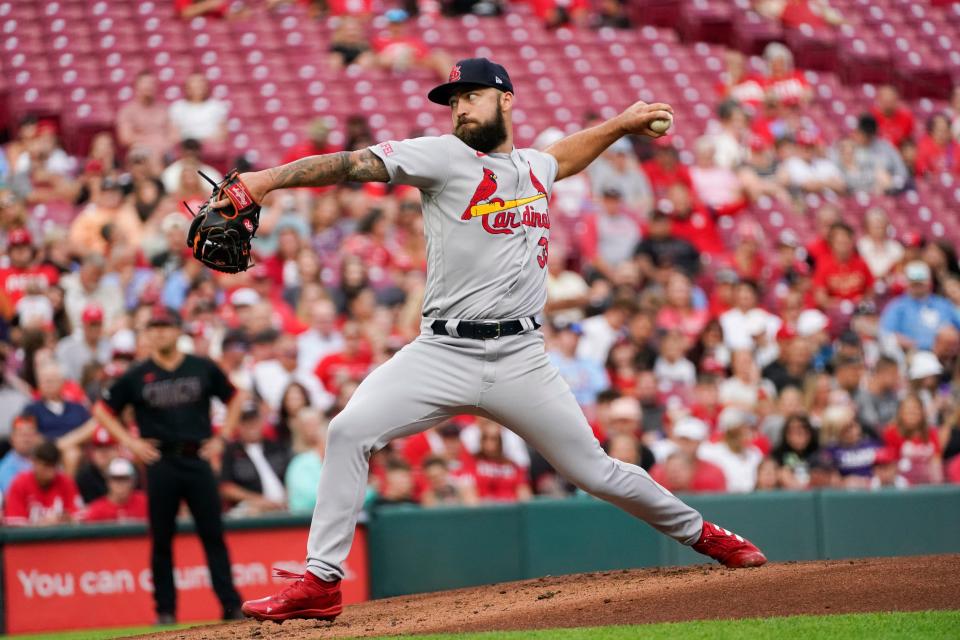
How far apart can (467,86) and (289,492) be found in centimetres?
441

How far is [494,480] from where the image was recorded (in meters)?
9.00

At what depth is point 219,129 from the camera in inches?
492

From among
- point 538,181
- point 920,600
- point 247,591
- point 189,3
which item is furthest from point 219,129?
point 920,600

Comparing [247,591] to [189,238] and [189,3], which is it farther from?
[189,3]

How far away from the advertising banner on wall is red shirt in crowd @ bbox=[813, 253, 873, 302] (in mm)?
5405

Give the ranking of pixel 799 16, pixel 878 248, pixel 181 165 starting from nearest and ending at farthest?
pixel 181 165 < pixel 878 248 < pixel 799 16

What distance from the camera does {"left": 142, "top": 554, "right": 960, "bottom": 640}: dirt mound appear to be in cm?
492

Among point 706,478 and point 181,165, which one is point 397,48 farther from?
point 706,478

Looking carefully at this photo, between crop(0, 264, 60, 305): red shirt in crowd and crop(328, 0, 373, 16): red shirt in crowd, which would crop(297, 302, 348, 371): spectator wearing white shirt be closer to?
crop(0, 264, 60, 305): red shirt in crowd

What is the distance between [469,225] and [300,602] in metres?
1.42

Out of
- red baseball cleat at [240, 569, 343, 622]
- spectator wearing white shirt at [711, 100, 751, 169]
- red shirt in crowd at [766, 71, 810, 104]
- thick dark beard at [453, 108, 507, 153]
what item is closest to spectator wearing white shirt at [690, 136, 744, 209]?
spectator wearing white shirt at [711, 100, 751, 169]

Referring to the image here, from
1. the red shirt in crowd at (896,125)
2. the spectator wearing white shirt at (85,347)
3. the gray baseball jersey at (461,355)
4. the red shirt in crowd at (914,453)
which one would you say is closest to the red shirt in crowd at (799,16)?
the red shirt in crowd at (896,125)

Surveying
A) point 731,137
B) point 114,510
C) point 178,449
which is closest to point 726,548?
point 178,449

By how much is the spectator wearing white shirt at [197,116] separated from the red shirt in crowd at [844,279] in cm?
544
